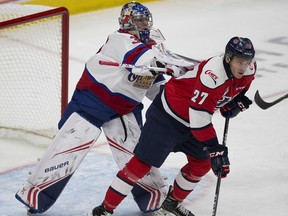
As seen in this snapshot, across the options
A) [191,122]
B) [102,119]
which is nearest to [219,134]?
[102,119]

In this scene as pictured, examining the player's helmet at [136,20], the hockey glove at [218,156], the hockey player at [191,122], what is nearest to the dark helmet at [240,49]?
the hockey player at [191,122]

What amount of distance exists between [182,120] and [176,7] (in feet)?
13.7

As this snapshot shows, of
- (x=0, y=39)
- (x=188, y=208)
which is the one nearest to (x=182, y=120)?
(x=188, y=208)

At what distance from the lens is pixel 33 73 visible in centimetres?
556

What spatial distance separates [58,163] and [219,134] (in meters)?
1.49

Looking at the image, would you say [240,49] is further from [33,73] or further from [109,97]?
[33,73]

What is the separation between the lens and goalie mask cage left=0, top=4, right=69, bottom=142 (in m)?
5.05

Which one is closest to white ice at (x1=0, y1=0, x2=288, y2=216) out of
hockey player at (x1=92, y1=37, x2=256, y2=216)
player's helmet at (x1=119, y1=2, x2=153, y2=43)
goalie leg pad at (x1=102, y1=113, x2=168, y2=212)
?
goalie leg pad at (x1=102, y1=113, x2=168, y2=212)

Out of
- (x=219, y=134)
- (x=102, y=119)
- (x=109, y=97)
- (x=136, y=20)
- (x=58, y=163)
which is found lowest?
(x=219, y=134)

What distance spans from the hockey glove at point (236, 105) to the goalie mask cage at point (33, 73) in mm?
1183

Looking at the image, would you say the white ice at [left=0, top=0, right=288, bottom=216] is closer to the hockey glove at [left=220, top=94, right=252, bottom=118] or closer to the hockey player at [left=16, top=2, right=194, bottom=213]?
the hockey player at [left=16, top=2, right=194, bottom=213]

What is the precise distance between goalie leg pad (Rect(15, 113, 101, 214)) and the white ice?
4.7 inches

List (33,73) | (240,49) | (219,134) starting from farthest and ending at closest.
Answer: (33,73) → (219,134) → (240,49)

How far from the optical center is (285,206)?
14.3 feet
